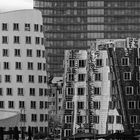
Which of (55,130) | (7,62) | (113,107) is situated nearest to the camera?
(113,107)

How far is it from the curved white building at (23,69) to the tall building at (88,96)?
23.0 ft

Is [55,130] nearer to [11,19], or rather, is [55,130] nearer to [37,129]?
[37,129]

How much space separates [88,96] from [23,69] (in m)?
16.7

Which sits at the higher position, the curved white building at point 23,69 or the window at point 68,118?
the curved white building at point 23,69

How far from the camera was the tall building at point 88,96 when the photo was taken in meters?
138

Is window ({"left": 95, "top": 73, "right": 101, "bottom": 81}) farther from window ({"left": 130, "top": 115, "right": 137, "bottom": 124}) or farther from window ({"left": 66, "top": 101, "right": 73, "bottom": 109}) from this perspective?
window ({"left": 130, "top": 115, "right": 137, "bottom": 124})

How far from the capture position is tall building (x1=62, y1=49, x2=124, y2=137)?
138000 millimetres

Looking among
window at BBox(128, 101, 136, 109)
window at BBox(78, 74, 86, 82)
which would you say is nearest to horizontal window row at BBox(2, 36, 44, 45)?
window at BBox(78, 74, 86, 82)

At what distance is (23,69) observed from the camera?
490 feet

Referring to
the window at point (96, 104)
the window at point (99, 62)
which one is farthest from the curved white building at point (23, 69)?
the window at point (99, 62)

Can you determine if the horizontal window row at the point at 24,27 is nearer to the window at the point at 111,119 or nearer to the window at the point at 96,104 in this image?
the window at the point at 96,104

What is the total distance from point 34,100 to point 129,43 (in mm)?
25273

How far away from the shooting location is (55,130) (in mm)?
160000

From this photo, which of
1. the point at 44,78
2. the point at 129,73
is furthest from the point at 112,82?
the point at 44,78
